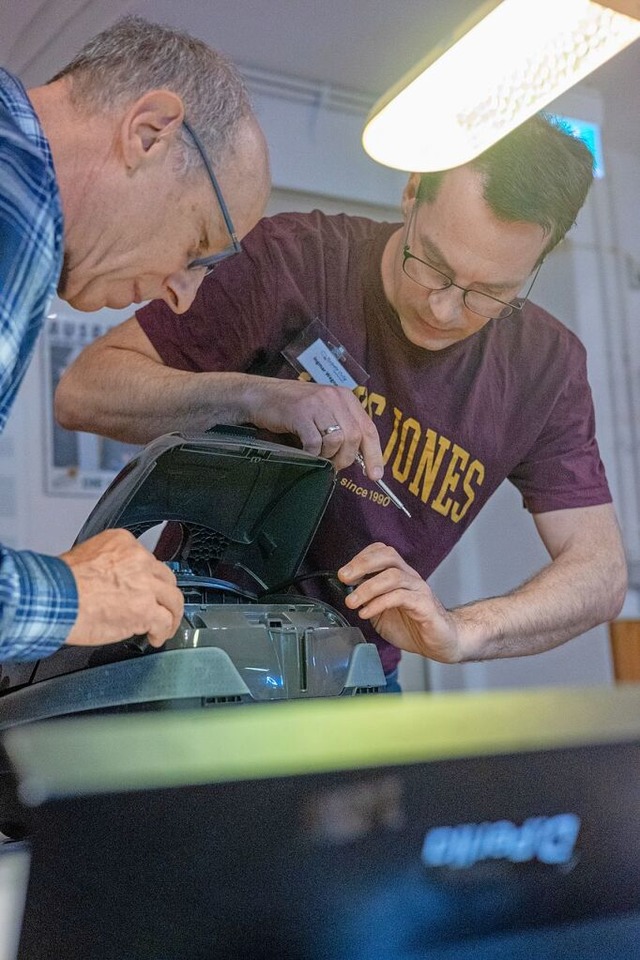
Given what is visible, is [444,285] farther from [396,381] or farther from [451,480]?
[451,480]

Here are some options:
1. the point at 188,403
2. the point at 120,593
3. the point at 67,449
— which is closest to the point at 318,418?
the point at 188,403

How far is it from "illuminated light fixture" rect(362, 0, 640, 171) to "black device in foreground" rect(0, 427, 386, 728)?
65cm

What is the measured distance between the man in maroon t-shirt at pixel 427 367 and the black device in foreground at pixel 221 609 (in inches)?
8.3

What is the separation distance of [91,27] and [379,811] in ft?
7.75

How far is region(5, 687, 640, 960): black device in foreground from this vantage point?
1.97ft

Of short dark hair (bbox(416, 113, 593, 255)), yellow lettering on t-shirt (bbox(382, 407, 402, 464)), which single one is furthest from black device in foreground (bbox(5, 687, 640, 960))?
short dark hair (bbox(416, 113, 593, 255))

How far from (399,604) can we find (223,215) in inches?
18.9

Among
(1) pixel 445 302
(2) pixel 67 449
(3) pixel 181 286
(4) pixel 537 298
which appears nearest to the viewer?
(3) pixel 181 286

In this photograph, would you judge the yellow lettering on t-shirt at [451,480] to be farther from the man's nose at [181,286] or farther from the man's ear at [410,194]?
the man's nose at [181,286]

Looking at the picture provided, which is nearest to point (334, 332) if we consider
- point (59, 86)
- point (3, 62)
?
point (59, 86)

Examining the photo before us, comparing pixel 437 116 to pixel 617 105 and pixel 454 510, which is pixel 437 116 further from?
pixel 617 105

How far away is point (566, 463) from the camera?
1.54 meters

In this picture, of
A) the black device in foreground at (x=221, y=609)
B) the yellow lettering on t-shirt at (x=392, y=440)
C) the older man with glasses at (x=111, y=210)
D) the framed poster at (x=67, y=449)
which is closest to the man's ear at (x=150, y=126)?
the older man with glasses at (x=111, y=210)

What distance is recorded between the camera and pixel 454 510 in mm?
1458
